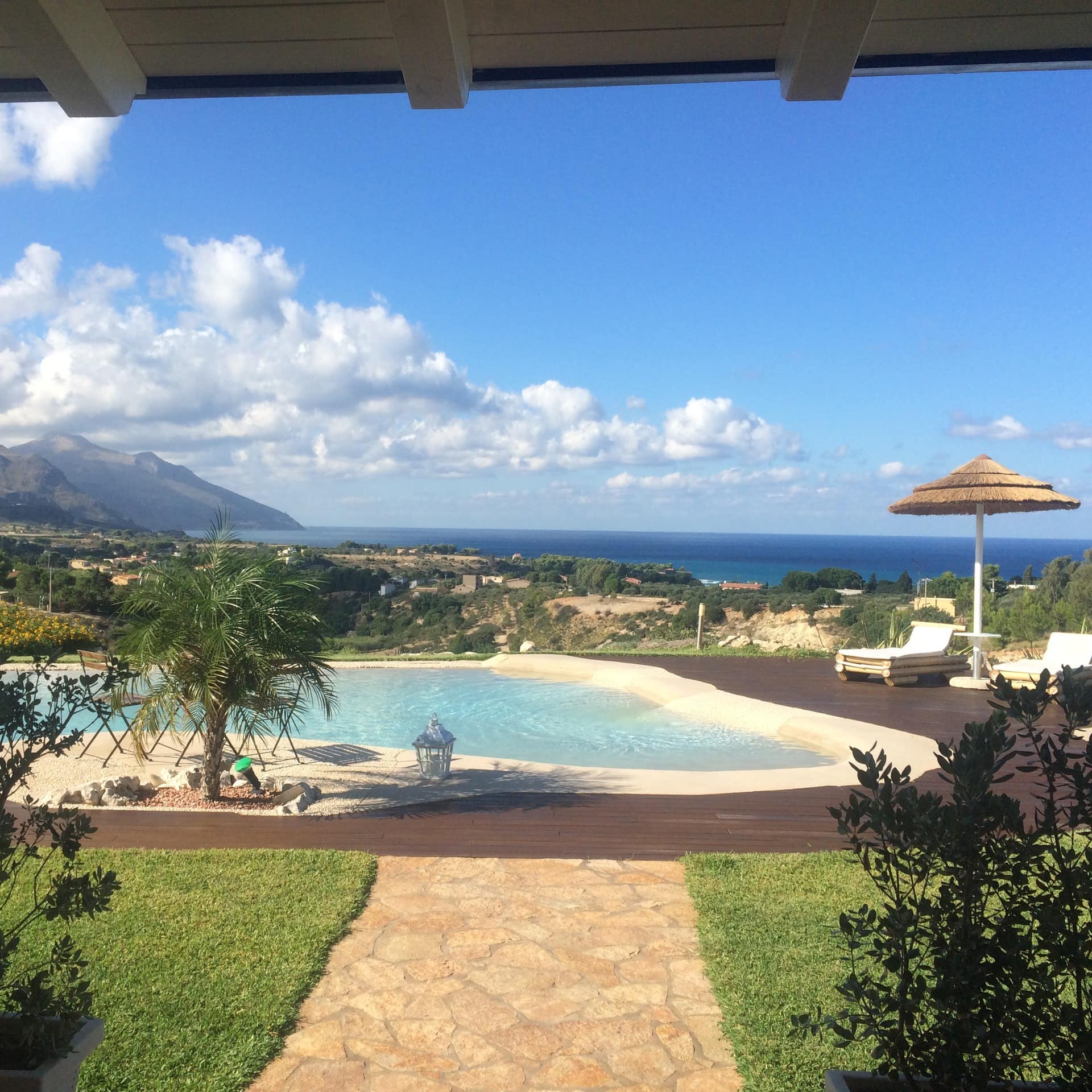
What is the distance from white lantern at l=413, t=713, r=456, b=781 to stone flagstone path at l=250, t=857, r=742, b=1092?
195cm

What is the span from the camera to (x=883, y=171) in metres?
16.0

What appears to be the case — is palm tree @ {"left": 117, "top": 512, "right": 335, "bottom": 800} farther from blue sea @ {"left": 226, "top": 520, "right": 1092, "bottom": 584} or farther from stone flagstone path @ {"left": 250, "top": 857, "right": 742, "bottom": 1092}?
blue sea @ {"left": 226, "top": 520, "right": 1092, "bottom": 584}

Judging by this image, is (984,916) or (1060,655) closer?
(984,916)

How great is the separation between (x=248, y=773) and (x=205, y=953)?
2.90 metres

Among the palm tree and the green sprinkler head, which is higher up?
the palm tree

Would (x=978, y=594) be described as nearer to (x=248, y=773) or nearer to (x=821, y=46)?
(x=248, y=773)

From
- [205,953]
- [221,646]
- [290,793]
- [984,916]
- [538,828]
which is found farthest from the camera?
[290,793]

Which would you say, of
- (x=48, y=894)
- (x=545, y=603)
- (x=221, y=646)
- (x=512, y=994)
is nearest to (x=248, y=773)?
(x=221, y=646)

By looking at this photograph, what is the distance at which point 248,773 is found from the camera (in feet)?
20.3

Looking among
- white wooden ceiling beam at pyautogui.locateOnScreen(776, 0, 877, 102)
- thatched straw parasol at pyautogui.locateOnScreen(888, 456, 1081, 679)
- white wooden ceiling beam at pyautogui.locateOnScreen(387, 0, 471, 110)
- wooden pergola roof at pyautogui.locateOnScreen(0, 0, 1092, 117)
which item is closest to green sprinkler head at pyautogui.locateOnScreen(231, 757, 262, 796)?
wooden pergola roof at pyautogui.locateOnScreen(0, 0, 1092, 117)

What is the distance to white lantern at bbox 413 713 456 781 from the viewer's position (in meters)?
6.40

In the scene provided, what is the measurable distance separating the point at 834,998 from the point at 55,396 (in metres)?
25.0

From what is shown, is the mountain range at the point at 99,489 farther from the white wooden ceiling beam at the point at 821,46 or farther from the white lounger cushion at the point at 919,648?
the white wooden ceiling beam at the point at 821,46

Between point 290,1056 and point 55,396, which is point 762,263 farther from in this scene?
point 290,1056
